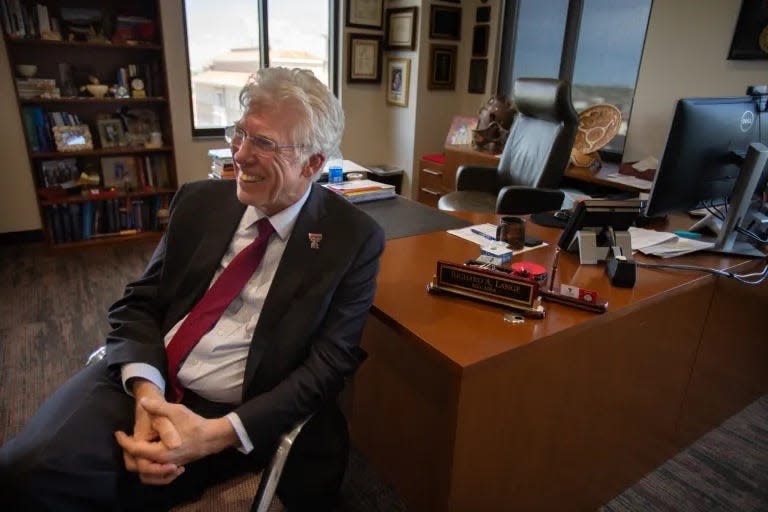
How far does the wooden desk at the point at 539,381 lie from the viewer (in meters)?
1.08

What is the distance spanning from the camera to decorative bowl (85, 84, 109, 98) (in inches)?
133

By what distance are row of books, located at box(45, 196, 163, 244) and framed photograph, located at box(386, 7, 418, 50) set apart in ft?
7.76

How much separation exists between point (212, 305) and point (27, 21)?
3.09 m

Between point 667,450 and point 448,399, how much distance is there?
3.75 feet

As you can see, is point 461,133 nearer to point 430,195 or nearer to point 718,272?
point 430,195

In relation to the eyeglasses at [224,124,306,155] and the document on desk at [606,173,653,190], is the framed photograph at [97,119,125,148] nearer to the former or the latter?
the eyeglasses at [224,124,306,155]

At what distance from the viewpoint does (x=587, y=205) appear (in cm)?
149

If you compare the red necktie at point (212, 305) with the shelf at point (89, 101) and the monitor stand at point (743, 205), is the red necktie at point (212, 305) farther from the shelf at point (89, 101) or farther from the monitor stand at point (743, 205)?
the shelf at point (89, 101)

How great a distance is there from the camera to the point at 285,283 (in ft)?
3.62

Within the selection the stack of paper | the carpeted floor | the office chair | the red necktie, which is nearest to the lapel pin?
the red necktie

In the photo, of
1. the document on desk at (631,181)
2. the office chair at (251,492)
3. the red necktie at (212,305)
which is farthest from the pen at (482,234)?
the document on desk at (631,181)

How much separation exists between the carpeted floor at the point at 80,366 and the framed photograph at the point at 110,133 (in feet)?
2.66

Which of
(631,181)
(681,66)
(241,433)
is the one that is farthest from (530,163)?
(241,433)

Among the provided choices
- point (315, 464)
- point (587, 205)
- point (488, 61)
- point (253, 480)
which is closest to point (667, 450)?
point (587, 205)
